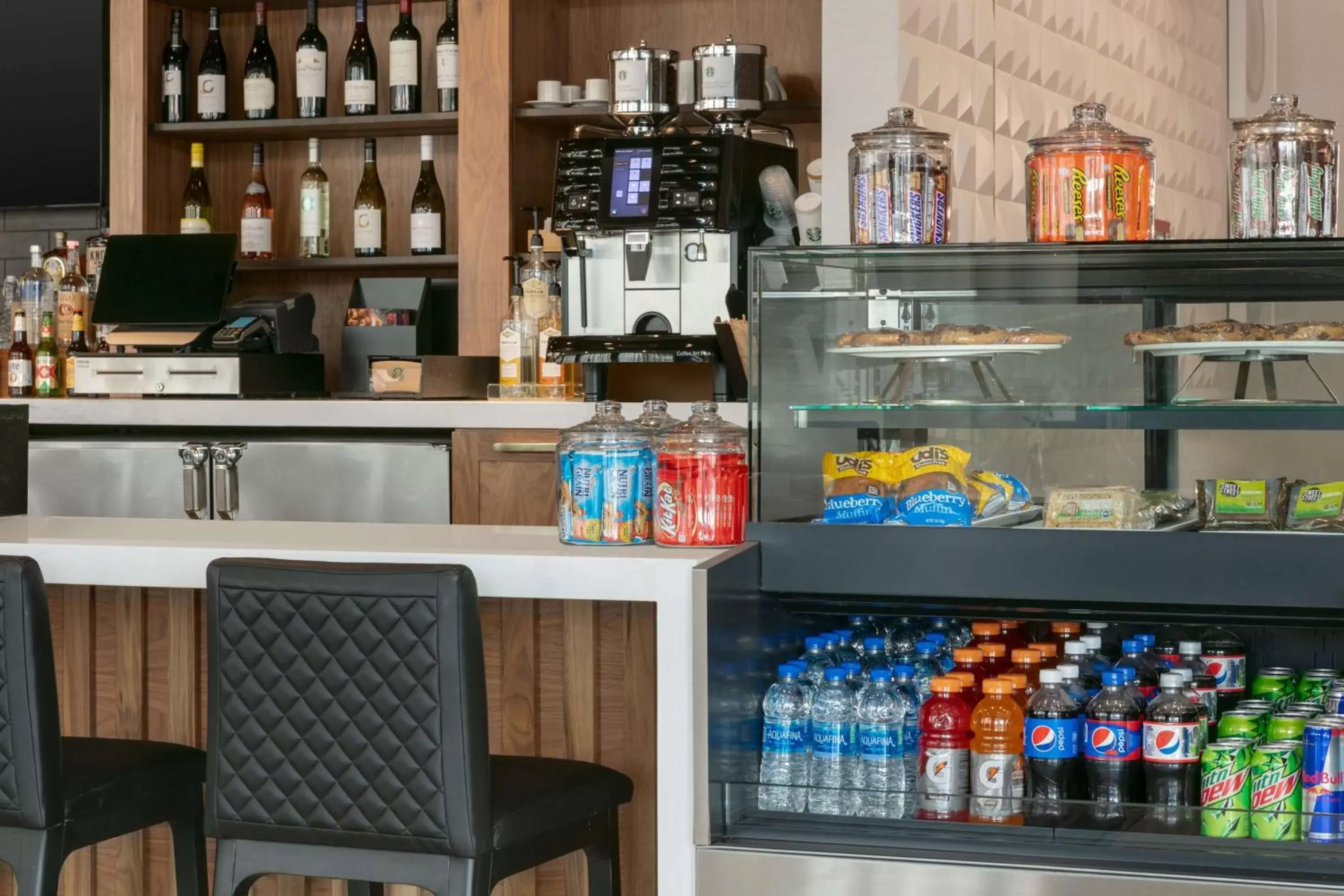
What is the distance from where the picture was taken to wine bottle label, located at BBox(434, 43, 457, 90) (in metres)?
4.66

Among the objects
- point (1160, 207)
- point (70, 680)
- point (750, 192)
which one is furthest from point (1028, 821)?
point (1160, 207)

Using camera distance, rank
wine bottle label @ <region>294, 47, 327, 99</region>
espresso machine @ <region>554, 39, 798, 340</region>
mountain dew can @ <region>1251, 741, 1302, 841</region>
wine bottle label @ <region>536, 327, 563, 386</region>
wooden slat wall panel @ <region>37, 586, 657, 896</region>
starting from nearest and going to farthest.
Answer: mountain dew can @ <region>1251, 741, 1302, 841</region> < wooden slat wall panel @ <region>37, 586, 657, 896</region> < espresso machine @ <region>554, 39, 798, 340</region> < wine bottle label @ <region>536, 327, 563, 386</region> < wine bottle label @ <region>294, 47, 327, 99</region>

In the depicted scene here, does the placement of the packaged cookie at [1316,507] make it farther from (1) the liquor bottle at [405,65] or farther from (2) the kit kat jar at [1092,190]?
(1) the liquor bottle at [405,65]

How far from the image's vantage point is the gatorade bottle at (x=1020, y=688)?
1.97m

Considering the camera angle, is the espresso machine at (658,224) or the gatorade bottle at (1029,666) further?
the espresso machine at (658,224)

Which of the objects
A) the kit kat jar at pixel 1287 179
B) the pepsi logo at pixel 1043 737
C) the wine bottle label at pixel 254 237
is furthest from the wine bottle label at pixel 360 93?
the pepsi logo at pixel 1043 737

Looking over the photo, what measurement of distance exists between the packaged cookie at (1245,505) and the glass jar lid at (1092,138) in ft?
1.42

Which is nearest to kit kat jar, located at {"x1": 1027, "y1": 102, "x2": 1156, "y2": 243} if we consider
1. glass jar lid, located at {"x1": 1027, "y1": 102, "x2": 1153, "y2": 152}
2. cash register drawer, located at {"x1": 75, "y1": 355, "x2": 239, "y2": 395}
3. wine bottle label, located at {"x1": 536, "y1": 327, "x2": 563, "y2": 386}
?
glass jar lid, located at {"x1": 1027, "y1": 102, "x2": 1153, "y2": 152}

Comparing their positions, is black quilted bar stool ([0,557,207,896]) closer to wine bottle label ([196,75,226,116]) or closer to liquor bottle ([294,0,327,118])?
liquor bottle ([294,0,327,118])

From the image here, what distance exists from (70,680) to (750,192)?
2012mm

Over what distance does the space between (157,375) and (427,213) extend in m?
0.95

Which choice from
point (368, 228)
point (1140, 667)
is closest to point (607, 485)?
point (1140, 667)

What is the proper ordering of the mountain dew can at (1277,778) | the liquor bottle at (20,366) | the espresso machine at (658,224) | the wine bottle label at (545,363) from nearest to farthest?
the mountain dew can at (1277,778), the espresso machine at (658,224), the wine bottle label at (545,363), the liquor bottle at (20,366)

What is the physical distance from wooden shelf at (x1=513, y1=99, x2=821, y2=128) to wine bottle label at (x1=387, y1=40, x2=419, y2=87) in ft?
1.25
